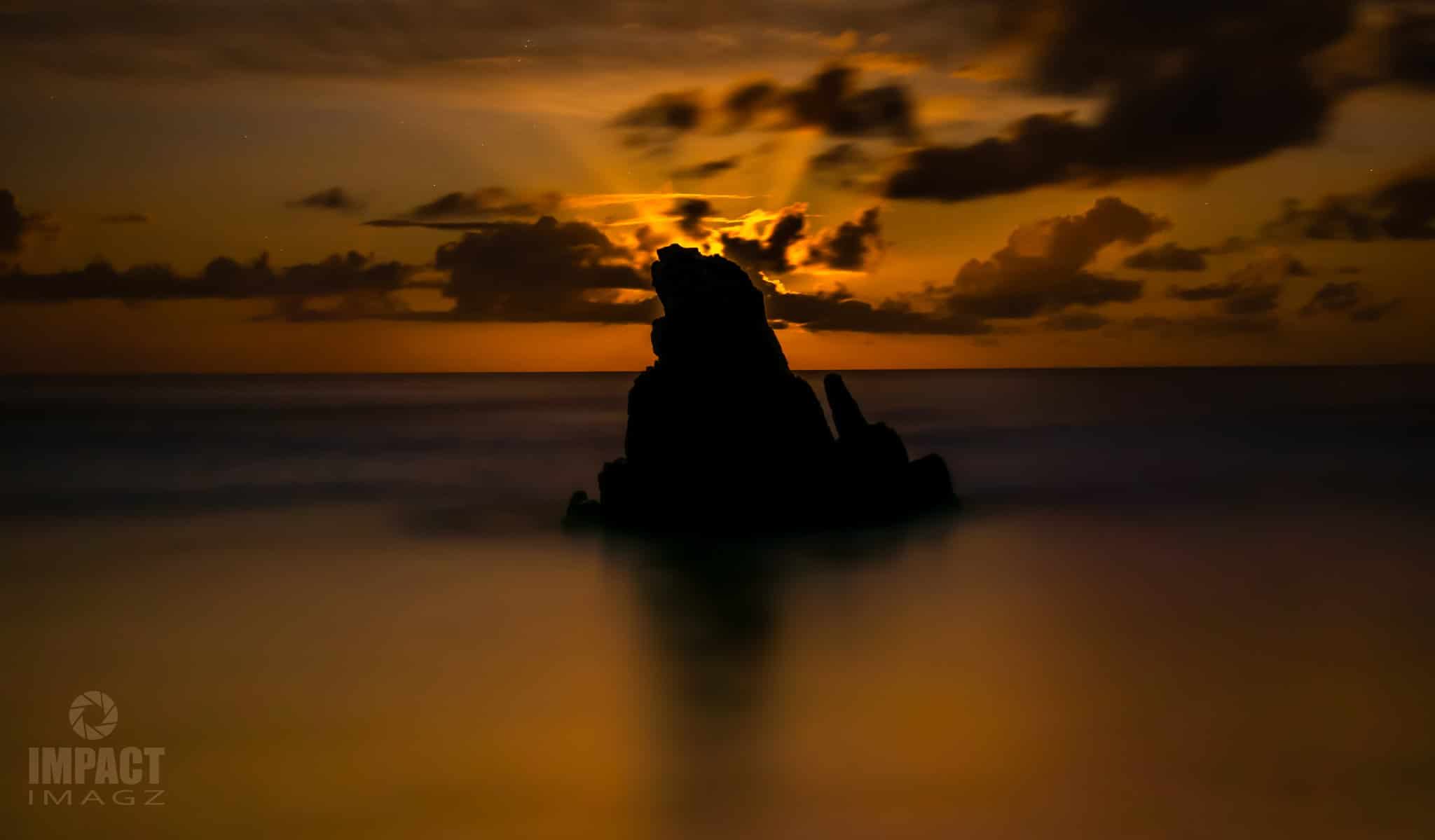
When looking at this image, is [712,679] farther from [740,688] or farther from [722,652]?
[722,652]

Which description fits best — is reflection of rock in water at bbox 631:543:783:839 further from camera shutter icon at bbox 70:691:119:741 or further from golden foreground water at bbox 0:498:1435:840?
camera shutter icon at bbox 70:691:119:741

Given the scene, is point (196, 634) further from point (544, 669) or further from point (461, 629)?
point (544, 669)

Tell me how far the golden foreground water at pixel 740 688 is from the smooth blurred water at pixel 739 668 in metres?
0.06

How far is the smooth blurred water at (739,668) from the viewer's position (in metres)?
11.5

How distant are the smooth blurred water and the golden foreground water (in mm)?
55

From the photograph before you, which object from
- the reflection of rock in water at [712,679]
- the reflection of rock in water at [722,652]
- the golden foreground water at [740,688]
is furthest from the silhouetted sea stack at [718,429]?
the golden foreground water at [740,688]

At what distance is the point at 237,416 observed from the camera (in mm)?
88500

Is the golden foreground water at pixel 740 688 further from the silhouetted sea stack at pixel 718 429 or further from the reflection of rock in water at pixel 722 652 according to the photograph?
the silhouetted sea stack at pixel 718 429

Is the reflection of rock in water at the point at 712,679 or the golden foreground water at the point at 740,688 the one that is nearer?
the golden foreground water at the point at 740,688

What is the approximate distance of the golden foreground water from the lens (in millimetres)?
11438

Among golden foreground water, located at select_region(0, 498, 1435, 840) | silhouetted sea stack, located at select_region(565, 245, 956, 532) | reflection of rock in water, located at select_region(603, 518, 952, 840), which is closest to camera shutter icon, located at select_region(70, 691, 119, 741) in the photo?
golden foreground water, located at select_region(0, 498, 1435, 840)

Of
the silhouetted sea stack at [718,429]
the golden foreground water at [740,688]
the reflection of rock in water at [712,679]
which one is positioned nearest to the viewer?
the golden foreground water at [740,688]

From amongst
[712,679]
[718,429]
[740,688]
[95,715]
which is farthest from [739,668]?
[718,429]

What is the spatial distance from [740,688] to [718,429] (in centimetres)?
918
